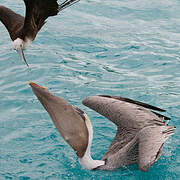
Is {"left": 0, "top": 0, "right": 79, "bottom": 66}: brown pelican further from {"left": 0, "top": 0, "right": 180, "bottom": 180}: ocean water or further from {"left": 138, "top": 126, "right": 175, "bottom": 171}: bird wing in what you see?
{"left": 138, "top": 126, "right": 175, "bottom": 171}: bird wing

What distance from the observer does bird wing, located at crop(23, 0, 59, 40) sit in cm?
552

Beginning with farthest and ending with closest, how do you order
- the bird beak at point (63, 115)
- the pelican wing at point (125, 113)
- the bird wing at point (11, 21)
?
the bird wing at point (11, 21)
the pelican wing at point (125, 113)
the bird beak at point (63, 115)

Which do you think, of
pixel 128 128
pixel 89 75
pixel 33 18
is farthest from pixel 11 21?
pixel 128 128

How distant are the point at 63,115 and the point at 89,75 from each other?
420 centimetres

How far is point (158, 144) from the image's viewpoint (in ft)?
13.6

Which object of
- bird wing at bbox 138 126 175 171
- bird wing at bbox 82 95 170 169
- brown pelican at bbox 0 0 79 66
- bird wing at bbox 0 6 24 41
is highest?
brown pelican at bbox 0 0 79 66

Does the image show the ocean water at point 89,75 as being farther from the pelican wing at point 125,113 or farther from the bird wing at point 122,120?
the pelican wing at point 125,113

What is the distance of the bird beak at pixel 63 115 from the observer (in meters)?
3.89

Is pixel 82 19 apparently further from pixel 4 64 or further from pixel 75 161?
pixel 75 161

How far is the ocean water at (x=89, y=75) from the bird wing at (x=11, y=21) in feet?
4.50

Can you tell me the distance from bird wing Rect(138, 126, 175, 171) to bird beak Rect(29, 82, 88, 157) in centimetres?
61

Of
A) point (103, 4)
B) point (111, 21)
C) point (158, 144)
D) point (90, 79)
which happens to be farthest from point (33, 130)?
point (103, 4)

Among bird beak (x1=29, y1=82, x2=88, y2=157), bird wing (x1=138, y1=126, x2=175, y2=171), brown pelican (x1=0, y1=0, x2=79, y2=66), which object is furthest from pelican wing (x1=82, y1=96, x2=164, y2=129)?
brown pelican (x1=0, y1=0, x2=79, y2=66)

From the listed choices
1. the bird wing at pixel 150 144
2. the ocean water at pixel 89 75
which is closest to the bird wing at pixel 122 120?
the ocean water at pixel 89 75
